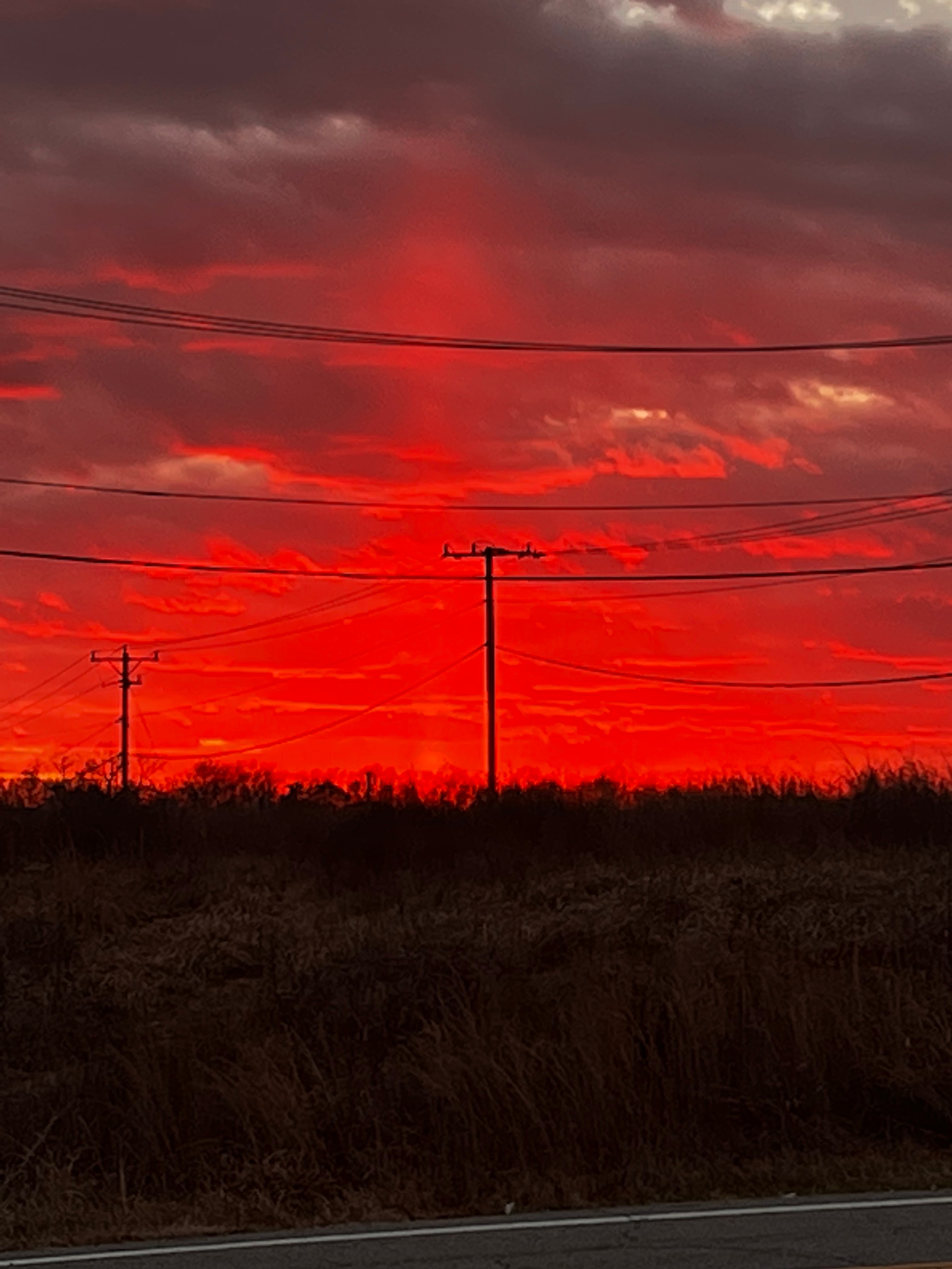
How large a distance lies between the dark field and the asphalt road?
3.08 feet

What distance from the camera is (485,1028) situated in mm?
18016

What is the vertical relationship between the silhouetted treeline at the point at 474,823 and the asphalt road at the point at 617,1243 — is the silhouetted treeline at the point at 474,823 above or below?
above

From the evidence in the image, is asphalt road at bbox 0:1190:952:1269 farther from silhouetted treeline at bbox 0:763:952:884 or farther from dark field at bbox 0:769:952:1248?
silhouetted treeline at bbox 0:763:952:884

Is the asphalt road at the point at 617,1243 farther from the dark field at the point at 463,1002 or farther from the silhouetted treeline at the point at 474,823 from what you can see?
the silhouetted treeline at the point at 474,823

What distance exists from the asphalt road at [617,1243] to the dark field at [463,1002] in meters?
0.94

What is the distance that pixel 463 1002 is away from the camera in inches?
822

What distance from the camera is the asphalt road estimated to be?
9.73 m

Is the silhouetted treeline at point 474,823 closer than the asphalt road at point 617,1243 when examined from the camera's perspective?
No

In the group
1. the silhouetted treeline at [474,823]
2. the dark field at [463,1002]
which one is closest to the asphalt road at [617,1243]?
the dark field at [463,1002]

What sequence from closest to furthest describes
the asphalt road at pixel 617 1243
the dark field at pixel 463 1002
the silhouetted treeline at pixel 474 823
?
the asphalt road at pixel 617 1243 → the dark field at pixel 463 1002 → the silhouetted treeline at pixel 474 823

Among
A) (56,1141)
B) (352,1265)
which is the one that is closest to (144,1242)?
(352,1265)

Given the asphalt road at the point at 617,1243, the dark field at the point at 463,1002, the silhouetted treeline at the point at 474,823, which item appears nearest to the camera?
the asphalt road at the point at 617,1243

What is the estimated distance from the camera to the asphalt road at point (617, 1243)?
31.9 ft

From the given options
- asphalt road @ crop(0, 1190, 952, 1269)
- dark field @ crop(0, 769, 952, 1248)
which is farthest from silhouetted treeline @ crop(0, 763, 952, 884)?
asphalt road @ crop(0, 1190, 952, 1269)
